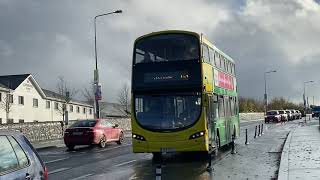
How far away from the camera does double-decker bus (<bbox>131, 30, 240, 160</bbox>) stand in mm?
16844

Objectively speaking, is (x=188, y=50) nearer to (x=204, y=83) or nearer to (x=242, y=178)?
(x=204, y=83)

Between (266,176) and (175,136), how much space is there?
144 inches

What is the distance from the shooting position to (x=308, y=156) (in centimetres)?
1719

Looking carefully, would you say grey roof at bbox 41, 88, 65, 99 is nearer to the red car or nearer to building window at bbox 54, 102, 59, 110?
building window at bbox 54, 102, 59, 110

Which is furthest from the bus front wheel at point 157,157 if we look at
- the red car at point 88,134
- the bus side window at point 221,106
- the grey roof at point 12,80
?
the grey roof at point 12,80

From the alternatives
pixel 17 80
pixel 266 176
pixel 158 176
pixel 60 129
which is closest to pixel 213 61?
pixel 266 176

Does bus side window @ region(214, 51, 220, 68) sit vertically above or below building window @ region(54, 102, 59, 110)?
below

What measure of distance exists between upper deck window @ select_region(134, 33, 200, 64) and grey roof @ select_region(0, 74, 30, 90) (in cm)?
5580

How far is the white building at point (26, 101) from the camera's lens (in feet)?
221

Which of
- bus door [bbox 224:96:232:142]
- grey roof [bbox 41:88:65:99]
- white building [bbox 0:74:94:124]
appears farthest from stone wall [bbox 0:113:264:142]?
grey roof [bbox 41:88:65:99]

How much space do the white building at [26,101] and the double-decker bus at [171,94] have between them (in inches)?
2006

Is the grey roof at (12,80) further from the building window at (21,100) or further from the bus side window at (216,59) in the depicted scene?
the bus side window at (216,59)

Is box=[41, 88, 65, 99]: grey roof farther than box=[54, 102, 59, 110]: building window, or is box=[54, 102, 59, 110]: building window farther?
box=[41, 88, 65, 99]: grey roof

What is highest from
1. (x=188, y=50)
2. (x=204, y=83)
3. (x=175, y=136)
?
(x=188, y=50)
